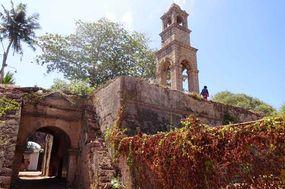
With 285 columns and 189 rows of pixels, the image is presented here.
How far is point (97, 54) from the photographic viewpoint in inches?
1005

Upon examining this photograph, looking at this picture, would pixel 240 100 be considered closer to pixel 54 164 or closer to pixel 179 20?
pixel 179 20

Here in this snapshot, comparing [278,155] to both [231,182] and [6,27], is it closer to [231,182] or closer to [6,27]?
[231,182]

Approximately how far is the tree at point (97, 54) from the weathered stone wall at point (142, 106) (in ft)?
45.1

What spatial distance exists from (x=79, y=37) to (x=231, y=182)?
2317cm

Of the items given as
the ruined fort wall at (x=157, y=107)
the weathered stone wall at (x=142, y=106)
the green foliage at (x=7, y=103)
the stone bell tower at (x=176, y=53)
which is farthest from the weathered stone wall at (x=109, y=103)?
the stone bell tower at (x=176, y=53)

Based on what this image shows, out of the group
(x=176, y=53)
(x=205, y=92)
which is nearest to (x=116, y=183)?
(x=205, y=92)

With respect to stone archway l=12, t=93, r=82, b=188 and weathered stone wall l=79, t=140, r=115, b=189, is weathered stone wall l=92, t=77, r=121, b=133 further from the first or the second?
stone archway l=12, t=93, r=82, b=188

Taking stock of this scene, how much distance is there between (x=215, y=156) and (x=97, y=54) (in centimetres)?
2146

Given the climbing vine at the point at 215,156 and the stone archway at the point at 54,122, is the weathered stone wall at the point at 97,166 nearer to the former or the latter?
the stone archway at the point at 54,122

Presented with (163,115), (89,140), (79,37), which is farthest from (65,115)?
(79,37)

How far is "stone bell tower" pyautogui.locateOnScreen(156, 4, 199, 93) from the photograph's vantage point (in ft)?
61.5

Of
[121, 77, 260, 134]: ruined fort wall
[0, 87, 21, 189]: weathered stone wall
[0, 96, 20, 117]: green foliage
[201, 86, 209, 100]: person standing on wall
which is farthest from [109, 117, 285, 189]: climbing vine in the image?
[201, 86, 209, 100]: person standing on wall

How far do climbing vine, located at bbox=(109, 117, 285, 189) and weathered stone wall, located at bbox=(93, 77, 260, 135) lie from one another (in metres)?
2.28

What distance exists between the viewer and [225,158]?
17.2 ft
